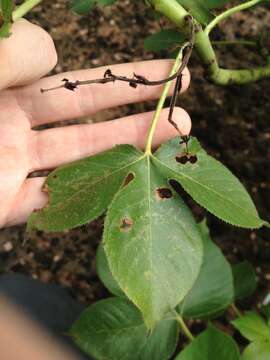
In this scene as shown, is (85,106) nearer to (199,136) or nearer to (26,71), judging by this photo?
(26,71)

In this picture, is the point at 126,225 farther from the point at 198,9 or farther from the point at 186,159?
the point at 198,9

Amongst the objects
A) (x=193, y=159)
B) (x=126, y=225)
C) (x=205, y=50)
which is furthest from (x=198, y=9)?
(x=126, y=225)

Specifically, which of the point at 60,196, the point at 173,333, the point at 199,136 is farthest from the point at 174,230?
the point at 199,136

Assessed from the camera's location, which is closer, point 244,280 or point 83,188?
point 83,188

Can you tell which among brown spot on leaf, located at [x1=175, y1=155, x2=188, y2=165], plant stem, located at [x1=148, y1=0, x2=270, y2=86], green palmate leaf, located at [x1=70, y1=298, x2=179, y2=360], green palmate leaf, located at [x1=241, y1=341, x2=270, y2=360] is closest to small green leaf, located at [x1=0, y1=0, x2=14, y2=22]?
plant stem, located at [x1=148, y1=0, x2=270, y2=86]

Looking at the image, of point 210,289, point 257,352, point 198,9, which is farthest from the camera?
point 210,289

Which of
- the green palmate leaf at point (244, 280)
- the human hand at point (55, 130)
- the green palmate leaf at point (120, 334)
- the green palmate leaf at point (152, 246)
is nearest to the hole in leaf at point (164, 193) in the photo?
the green palmate leaf at point (152, 246)
